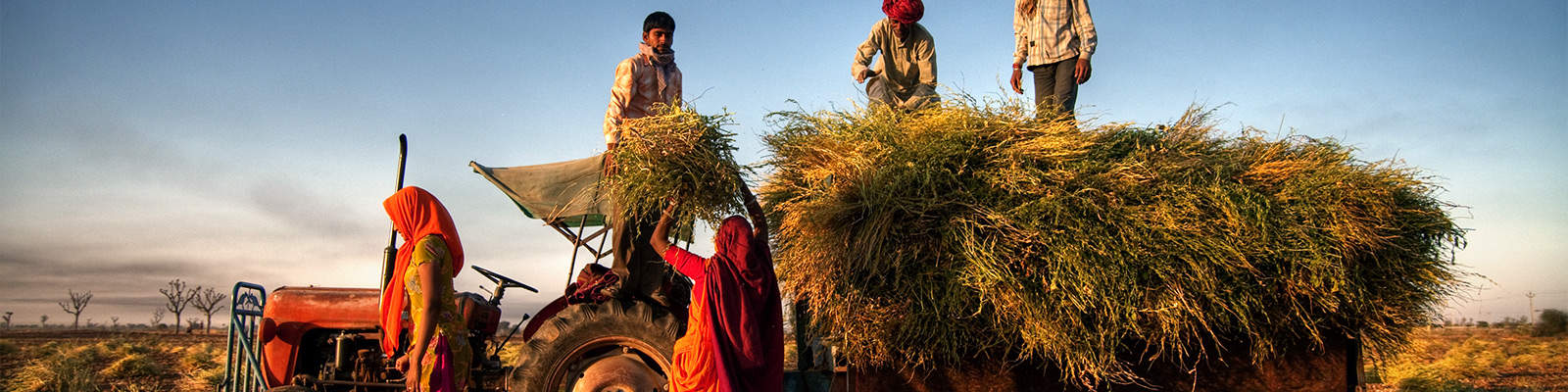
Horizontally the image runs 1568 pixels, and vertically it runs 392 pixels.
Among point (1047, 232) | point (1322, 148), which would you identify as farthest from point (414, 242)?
point (1322, 148)

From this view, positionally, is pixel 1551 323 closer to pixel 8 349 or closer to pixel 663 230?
pixel 663 230

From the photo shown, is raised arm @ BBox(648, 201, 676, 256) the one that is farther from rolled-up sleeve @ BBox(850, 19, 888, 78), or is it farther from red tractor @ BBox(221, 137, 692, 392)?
rolled-up sleeve @ BBox(850, 19, 888, 78)

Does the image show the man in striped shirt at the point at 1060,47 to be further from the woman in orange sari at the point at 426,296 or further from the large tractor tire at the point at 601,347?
the woman in orange sari at the point at 426,296

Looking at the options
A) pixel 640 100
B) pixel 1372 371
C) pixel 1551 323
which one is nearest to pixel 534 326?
pixel 640 100

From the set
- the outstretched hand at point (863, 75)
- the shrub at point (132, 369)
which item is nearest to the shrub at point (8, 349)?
the shrub at point (132, 369)

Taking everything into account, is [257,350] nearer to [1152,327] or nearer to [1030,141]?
[1030,141]

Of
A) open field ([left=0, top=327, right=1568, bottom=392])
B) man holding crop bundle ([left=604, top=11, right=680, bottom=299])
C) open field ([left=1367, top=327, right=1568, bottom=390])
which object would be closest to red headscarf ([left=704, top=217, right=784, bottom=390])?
man holding crop bundle ([left=604, top=11, right=680, bottom=299])

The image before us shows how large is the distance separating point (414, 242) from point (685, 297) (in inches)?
57.4

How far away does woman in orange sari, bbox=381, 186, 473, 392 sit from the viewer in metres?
3.43

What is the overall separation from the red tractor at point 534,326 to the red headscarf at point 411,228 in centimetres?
10

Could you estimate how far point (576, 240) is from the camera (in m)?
4.46

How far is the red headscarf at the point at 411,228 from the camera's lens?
12.0 ft

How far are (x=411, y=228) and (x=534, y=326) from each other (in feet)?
3.63

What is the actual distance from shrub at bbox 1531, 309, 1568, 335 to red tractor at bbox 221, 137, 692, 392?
29775 mm
